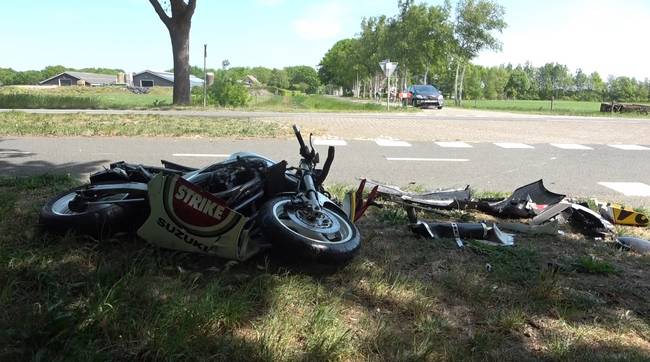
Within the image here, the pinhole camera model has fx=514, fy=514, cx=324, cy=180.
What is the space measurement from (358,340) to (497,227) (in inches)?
93.4

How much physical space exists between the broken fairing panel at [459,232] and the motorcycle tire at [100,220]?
7.03 ft

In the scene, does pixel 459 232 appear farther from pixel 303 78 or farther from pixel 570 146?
pixel 303 78

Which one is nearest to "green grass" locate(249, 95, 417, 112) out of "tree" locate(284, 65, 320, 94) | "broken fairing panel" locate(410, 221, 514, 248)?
"broken fairing panel" locate(410, 221, 514, 248)

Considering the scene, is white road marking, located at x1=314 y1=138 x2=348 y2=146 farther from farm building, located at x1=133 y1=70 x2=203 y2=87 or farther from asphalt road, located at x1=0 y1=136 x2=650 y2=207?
farm building, located at x1=133 y1=70 x2=203 y2=87

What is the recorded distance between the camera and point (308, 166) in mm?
4039

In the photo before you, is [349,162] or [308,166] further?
[349,162]

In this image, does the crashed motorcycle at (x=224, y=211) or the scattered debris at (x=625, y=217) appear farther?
the scattered debris at (x=625, y=217)

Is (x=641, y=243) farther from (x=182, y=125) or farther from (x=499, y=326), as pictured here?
(x=182, y=125)

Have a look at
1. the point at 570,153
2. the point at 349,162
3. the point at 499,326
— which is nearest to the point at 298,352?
the point at 499,326

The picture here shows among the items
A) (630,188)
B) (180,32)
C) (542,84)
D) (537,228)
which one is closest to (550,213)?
(537,228)

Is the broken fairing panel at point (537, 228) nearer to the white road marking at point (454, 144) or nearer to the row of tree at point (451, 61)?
the white road marking at point (454, 144)

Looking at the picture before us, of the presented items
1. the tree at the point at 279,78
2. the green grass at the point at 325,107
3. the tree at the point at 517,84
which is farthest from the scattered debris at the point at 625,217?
the tree at the point at 279,78

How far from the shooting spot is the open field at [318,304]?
246 cm

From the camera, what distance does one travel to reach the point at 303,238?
10.1ft
